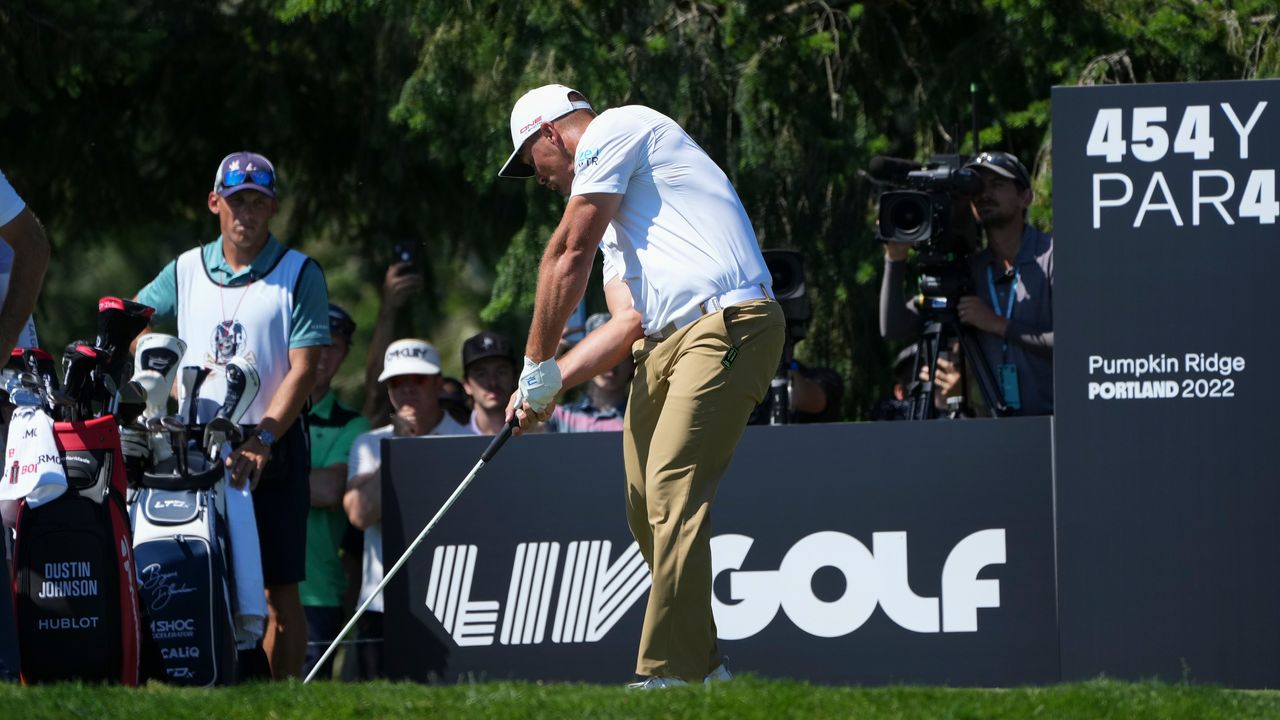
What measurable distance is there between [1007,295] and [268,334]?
286 cm

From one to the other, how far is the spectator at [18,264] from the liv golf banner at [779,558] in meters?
1.76

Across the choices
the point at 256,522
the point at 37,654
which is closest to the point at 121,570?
the point at 37,654

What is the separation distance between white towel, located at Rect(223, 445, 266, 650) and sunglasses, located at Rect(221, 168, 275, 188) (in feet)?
3.54

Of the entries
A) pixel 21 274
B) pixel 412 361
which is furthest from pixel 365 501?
pixel 21 274

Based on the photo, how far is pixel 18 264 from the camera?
5.30 metres

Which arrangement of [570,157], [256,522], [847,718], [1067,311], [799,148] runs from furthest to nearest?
[799,148] → [256,522] → [1067,311] → [570,157] → [847,718]

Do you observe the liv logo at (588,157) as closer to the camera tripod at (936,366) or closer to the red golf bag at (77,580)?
the red golf bag at (77,580)

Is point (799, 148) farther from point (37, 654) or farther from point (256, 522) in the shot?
point (37, 654)

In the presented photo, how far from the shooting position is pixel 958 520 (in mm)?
6289

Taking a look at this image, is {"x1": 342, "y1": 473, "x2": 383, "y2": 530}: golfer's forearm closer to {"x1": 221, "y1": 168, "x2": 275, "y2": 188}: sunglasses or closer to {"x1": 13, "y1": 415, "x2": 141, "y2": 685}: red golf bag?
{"x1": 221, "y1": 168, "x2": 275, "y2": 188}: sunglasses

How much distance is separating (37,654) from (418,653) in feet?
5.12

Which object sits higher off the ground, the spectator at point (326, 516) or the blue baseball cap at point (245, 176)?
the blue baseball cap at point (245, 176)

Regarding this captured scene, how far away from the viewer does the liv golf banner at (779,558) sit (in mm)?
6258

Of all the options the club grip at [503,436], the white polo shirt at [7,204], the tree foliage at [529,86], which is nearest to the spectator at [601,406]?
the tree foliage at [529,86]
